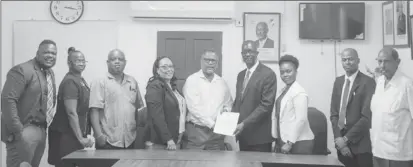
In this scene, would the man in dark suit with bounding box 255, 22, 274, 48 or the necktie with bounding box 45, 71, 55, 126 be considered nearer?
the necktie with bounding box 45, 71, 55, 126

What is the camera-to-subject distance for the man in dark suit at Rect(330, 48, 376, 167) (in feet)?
12.3

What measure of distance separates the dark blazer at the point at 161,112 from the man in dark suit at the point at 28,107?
0.84 meters

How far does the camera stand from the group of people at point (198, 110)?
3.30m

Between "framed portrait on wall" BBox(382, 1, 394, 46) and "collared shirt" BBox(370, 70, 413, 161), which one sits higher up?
"framed portrait on wall" BBox(382, 1, 394, 46)

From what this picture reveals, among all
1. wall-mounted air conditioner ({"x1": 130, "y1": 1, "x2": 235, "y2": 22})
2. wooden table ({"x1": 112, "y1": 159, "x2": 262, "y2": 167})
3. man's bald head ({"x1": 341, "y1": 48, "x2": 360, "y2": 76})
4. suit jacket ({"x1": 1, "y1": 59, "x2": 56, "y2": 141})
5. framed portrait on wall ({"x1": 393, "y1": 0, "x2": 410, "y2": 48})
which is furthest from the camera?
wall-mounted air conditioner ({"x1": 130, "y1": 1, "x2": 235, "y2": 22})

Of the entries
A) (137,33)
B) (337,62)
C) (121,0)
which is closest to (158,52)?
(137,33)

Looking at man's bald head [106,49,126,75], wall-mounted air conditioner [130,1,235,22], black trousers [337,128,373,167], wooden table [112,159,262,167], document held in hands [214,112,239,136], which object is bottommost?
black trousers [337,128,373,167]

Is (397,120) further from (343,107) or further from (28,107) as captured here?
(28,107)

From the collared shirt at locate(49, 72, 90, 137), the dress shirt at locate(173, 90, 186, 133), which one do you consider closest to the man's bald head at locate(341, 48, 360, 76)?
the dress shirt at locate(173, 90, 186, 133)

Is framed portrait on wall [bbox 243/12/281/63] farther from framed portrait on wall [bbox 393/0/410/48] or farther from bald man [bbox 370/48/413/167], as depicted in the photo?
bald man [bbox 370/48/413/167]

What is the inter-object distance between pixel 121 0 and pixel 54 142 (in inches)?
85.0

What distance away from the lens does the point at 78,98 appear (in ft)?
12.0

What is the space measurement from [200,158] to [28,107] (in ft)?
4.75

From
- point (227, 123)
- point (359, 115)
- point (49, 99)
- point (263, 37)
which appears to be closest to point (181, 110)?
point (227, 123)
